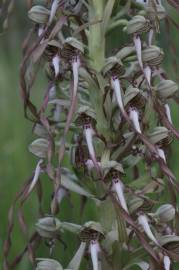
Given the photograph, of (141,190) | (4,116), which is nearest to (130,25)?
(141,190)

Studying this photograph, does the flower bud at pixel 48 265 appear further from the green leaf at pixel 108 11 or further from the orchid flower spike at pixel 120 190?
the green leaf at pixel 108 11

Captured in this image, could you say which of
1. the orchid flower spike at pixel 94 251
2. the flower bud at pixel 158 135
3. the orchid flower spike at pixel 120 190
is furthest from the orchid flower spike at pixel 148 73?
the orchid flower spike at pixel 94 251

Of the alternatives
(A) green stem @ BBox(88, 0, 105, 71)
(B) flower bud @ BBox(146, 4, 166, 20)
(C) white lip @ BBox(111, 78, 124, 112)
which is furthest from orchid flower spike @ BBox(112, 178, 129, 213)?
(B) flower bud @ BBox(146, 4, 166, 20)

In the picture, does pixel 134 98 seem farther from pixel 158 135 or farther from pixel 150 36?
pixel 150 36

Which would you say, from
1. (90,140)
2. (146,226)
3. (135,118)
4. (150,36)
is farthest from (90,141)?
(150,36)

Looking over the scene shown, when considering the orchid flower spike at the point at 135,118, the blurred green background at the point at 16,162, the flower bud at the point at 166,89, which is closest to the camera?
the orchid flower spike at the point at 135,118

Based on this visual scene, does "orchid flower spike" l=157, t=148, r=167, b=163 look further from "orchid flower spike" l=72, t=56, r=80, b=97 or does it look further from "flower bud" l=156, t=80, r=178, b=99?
"orchid flower spike" l=72, t=56, r=80, b=97
